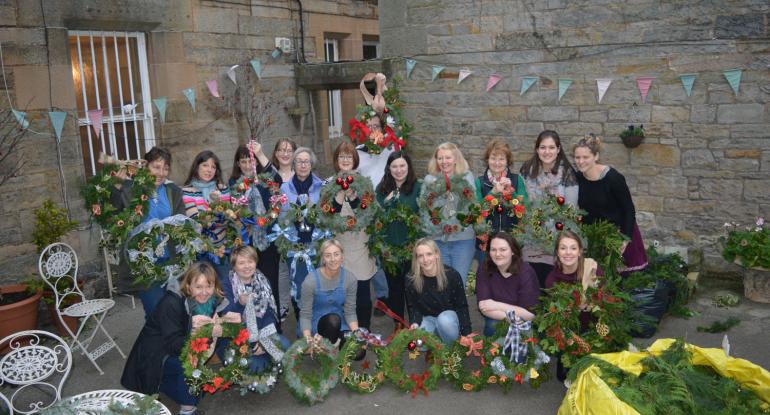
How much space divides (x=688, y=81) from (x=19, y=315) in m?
6.74

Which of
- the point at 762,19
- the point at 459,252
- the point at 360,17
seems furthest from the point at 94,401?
the point at 360,17

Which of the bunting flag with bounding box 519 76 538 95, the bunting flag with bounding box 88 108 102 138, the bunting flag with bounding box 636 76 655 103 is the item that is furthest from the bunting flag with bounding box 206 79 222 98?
the bunting flag with bounding box 636 76 655 103

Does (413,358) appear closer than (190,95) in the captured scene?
Yes

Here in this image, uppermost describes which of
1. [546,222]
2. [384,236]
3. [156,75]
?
[156,75]

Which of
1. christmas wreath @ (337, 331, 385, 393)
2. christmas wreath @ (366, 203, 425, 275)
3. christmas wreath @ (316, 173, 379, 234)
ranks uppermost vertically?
christmas wreath @ (316, 173, 379, 234)

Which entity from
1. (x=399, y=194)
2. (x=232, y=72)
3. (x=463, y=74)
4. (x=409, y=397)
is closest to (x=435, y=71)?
(x=463, y=74)

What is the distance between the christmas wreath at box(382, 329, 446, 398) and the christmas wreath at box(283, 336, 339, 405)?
15.5 inches

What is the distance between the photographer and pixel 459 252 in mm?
5449

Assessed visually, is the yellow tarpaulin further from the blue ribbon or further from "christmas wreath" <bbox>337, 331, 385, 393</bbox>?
the blue ribbon

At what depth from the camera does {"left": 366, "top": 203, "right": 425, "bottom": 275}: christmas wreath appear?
207 inches

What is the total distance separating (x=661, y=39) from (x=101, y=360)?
619 cm

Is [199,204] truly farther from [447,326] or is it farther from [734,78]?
[734,78]

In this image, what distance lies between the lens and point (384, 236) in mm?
5367

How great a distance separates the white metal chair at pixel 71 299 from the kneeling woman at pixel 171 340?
85 centimetres
